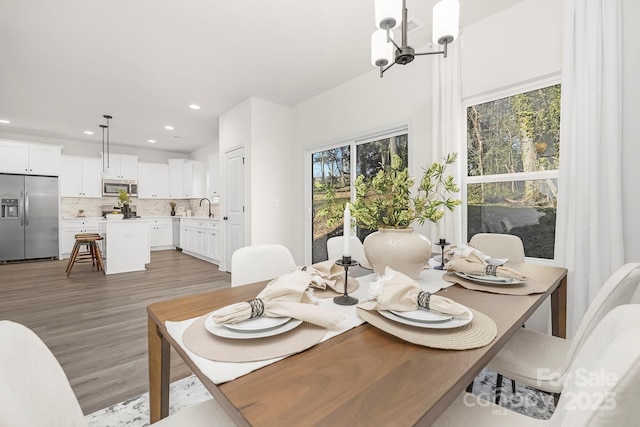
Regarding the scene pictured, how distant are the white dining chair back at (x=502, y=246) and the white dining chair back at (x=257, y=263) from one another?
56.1 inches

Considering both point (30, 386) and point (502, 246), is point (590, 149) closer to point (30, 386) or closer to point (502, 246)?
point (502, 246)

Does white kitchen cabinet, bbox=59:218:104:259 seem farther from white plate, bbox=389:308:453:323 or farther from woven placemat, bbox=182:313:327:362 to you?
white plate, bbox=389:308:453:323

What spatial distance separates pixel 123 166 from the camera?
22.5 ft

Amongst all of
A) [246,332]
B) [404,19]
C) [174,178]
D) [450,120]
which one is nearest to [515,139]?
[450,120]

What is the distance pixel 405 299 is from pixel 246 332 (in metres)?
0.48

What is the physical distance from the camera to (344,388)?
0.56 m

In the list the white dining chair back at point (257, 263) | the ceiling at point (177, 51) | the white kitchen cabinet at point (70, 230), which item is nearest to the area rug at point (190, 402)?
the white dining chair back at point (257, 263)

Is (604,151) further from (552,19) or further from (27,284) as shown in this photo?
(27,284)

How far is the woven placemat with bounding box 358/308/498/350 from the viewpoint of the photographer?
0.72 meters

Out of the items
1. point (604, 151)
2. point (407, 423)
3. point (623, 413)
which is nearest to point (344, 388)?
point (407, 423)

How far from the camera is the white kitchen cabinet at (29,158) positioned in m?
5.41

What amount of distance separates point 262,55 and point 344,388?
324cm

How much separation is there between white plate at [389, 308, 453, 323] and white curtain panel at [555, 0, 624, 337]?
1711 millimetres

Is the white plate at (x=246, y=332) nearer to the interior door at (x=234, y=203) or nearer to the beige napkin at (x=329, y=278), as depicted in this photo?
the beige napkin at (x=329, y=278)
